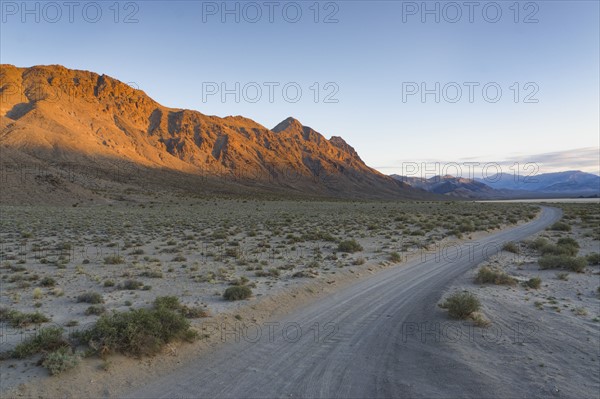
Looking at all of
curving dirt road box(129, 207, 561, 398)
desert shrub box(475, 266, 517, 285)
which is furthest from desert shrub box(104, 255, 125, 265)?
desert shrub box(475, 266, 517, 285)

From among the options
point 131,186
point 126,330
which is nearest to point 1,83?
point 131,186

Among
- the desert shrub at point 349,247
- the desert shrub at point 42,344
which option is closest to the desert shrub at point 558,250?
the desert shrub at point 349,247

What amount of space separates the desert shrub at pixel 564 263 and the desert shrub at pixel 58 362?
15.9 m

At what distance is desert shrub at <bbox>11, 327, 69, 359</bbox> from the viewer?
6.20 metres

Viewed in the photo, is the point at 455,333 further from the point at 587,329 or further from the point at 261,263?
the point at 261,263

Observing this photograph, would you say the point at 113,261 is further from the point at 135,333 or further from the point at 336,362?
the point at 336,362

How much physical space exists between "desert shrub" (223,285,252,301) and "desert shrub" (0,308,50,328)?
4.09 m

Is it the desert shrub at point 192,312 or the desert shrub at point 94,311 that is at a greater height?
the desert shrub at point 94,311

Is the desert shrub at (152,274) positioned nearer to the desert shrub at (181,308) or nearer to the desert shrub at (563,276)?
the desert shrub at (181,308)

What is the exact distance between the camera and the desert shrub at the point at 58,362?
576 centimetres

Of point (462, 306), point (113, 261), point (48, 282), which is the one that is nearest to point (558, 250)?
point (462, 306)

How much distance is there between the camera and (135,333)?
672 cm

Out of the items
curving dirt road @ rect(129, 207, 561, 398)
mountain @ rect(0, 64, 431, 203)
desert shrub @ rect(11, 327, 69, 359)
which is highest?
mountain @ rect(0, 64, 431, 203)

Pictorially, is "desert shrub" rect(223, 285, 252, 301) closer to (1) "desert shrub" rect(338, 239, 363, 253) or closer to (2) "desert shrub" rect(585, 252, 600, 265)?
(1) "desert shrub" rect(338, 239, 363, 253)
